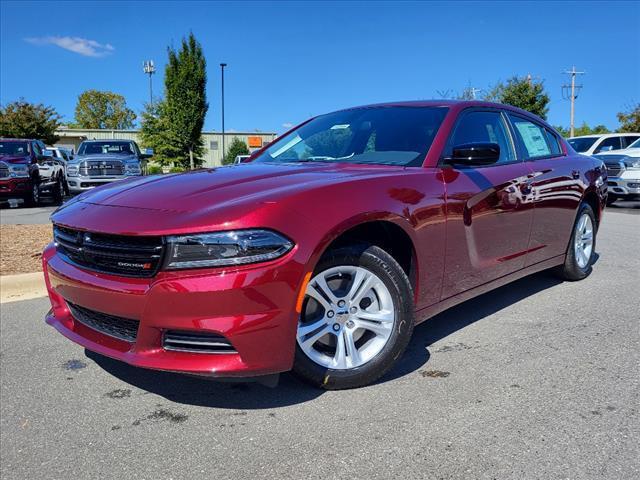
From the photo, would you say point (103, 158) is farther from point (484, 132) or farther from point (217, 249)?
point (217, 249)

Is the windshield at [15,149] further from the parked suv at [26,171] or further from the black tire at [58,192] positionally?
the black tire at [58,192]

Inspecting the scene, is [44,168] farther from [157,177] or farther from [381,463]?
[381,463]

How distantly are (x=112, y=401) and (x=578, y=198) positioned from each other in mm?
4162

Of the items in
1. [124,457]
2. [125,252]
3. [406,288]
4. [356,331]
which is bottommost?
[124,457]

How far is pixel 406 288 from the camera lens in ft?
9.50

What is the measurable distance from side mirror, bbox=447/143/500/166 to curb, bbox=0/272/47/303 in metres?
3.96

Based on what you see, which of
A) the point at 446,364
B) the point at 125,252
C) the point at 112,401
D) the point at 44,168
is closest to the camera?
the point at 125,252

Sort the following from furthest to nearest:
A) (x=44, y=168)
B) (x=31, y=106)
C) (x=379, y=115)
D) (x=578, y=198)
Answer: (x=31, y=106) → (x=44, y=168) → (x=578, y=198) → (x=379, y=115)

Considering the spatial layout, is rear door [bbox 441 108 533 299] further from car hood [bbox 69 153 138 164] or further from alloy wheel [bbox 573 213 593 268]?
car hood [bbox 69 153 138 164]

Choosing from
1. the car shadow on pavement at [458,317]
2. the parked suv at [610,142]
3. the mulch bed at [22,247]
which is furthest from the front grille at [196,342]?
the parked suv at [610,142]

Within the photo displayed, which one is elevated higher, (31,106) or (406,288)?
(31,106)

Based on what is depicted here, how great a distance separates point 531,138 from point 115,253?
351 centimetres

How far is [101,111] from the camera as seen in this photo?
8350 cm

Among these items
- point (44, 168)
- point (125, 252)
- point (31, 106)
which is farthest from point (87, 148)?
point (31, 106)
